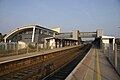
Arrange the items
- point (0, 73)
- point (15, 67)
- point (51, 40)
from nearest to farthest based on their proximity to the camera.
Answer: point (0, 73) → point (15, 67) → point (51, 40)

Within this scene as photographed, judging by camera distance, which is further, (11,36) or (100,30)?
(100,30)

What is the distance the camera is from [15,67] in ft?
61.4

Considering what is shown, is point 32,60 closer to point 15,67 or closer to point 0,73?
point 15,67

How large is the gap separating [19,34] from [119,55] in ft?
269

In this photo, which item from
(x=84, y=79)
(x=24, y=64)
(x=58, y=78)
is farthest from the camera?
(x=24, y=64)

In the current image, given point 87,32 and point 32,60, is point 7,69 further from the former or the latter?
point 87,32

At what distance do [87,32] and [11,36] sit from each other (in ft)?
143

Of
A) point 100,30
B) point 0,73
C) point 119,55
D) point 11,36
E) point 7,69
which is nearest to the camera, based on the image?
point 119,55

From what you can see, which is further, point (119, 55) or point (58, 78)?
point (58, 78)

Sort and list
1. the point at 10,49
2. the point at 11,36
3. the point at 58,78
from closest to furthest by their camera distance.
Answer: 1. the point at 58,78
2. the point at 10,49
3. the point at 11,36

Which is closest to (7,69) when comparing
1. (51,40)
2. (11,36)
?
(51,40)

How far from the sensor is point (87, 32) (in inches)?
4267

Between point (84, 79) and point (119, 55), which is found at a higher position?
point (119, 55)


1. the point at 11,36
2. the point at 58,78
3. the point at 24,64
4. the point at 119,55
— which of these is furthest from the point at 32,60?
the point at 11,36
